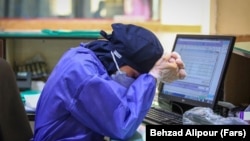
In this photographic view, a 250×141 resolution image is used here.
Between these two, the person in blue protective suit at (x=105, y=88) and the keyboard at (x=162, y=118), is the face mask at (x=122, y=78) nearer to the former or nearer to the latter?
the person in blue protective suit at (x=105, y=88)

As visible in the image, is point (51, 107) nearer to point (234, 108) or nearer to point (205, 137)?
point (205, 137)

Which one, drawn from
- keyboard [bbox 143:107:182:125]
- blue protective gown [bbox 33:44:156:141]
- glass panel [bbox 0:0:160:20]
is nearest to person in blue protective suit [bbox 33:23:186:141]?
blue protective gown [bbox 33:44:156:141]

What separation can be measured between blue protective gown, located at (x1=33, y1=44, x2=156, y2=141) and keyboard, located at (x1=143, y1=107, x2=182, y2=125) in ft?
0.87

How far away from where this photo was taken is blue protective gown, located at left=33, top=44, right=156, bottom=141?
1182mm

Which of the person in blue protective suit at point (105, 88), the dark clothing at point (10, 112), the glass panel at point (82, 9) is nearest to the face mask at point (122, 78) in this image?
the person in blue protective suit at point (105, 88)

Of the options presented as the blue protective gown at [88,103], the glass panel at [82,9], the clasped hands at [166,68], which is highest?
the glass panel at [82,9]

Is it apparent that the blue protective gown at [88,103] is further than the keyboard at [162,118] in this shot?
No

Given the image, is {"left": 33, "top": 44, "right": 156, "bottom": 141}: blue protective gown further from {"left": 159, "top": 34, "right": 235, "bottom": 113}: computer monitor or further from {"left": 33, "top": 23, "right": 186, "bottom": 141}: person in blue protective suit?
{"left": 159, "top": 34, "right": 235, "bottom": 113}: computer monitor

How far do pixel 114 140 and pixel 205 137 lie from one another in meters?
0.30

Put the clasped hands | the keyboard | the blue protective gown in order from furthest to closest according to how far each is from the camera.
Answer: the keyboard
the clasped hands
the blue protective gown

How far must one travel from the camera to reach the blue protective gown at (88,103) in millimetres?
1182

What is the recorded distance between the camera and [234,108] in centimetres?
163

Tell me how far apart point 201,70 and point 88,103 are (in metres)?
0.67

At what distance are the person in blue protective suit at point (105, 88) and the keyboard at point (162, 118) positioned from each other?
8.5 inches
